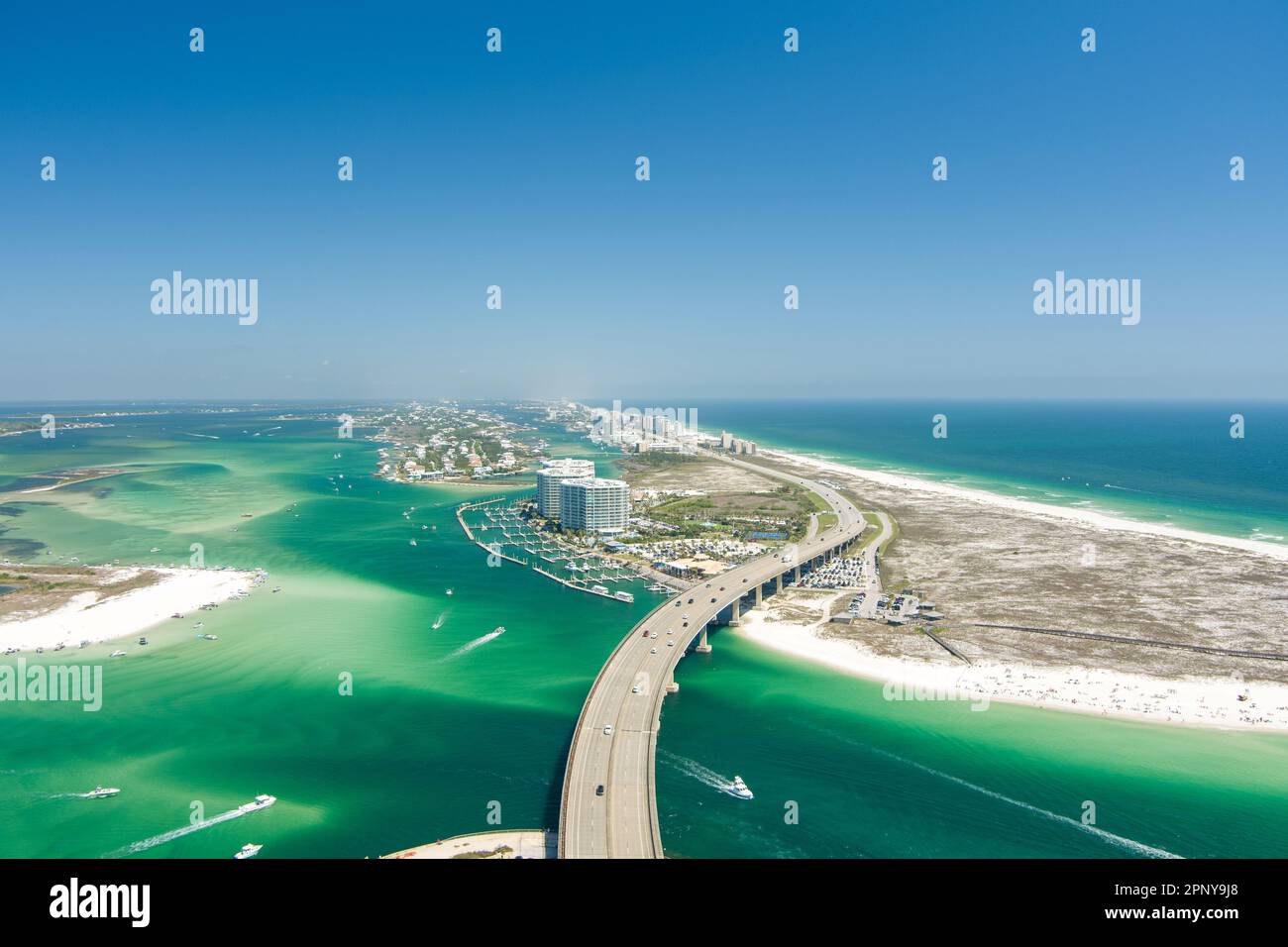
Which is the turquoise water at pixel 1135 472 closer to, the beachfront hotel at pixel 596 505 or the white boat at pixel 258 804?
the beachfront hotel at pixel 596 505

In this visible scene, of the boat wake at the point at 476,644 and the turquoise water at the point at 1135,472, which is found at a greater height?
the turquoise water at the point at 1135,472

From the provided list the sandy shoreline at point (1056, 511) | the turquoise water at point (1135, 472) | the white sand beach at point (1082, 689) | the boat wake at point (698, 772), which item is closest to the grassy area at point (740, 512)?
the sandy shoreline at point (1056, 511)

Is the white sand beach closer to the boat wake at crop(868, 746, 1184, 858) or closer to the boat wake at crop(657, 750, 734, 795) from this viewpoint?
the boat wake at crop(868, 746, 1184, 858)

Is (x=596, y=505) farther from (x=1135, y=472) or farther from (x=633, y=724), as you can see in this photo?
(x=1135, y=472)
